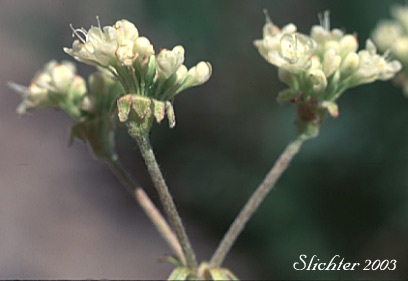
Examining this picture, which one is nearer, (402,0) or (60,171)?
(402,0)

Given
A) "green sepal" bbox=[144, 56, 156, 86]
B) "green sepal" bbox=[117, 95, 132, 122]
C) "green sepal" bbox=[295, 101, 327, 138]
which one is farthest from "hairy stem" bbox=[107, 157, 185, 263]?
"green sepal" bbox=[295, 101, 327, 138]

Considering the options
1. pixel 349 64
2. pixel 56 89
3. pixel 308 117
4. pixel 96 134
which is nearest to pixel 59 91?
pixel 56 89

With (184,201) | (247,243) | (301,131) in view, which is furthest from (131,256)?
(301,131)

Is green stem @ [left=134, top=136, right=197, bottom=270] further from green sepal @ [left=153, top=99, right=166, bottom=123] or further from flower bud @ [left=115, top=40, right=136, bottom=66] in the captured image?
flower bud @ [left=115, top=40, right=136, bottom=66]

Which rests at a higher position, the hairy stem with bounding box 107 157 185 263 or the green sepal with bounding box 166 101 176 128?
the green sepal with bounding box 166 101 176 128

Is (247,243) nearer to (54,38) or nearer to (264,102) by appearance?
(264,102)
